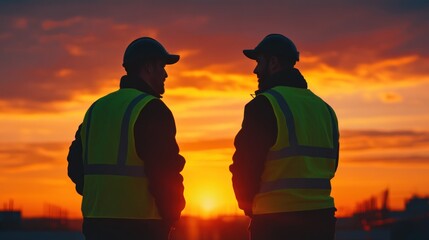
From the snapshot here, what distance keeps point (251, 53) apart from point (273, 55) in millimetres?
231

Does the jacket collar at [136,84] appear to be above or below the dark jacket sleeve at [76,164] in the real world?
above

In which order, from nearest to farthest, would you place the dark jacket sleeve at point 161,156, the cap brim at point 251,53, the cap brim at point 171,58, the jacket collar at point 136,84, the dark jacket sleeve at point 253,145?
the dark jacket sleeve at point 161,156
the dark jacket sleeve at point 253,145
the jacket collar at point 136,84
the cap brim at point 171,58
the cap brim at point 251,53

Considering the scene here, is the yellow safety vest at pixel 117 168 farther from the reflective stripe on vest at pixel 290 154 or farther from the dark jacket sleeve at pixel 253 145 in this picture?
the reflective stripe on vest at pixel 290 154

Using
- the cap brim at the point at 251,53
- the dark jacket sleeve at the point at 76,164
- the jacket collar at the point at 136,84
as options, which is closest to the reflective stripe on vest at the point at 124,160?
the jacket collar at the point at 136,84

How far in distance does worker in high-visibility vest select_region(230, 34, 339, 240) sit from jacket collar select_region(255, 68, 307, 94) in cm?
16

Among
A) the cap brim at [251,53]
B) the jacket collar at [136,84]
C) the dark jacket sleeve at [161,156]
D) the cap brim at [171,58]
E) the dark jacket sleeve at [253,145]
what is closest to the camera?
the dark jacket sleeve at [161,156]

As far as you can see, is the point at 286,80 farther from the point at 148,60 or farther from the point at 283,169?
the point at 148,60

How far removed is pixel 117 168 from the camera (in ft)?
25.0

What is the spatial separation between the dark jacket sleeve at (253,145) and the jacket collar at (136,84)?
861 millimetres

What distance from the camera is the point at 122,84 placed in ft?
26.4

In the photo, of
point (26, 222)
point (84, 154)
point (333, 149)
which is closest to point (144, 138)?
point (84, 154)

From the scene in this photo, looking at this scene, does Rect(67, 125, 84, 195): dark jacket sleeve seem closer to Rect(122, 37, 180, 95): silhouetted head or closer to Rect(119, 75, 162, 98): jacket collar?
Rect(119, 75, 162, 98): jacket collar

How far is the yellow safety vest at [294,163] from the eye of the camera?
7633 mm

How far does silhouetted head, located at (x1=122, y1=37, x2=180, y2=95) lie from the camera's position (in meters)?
8.07
